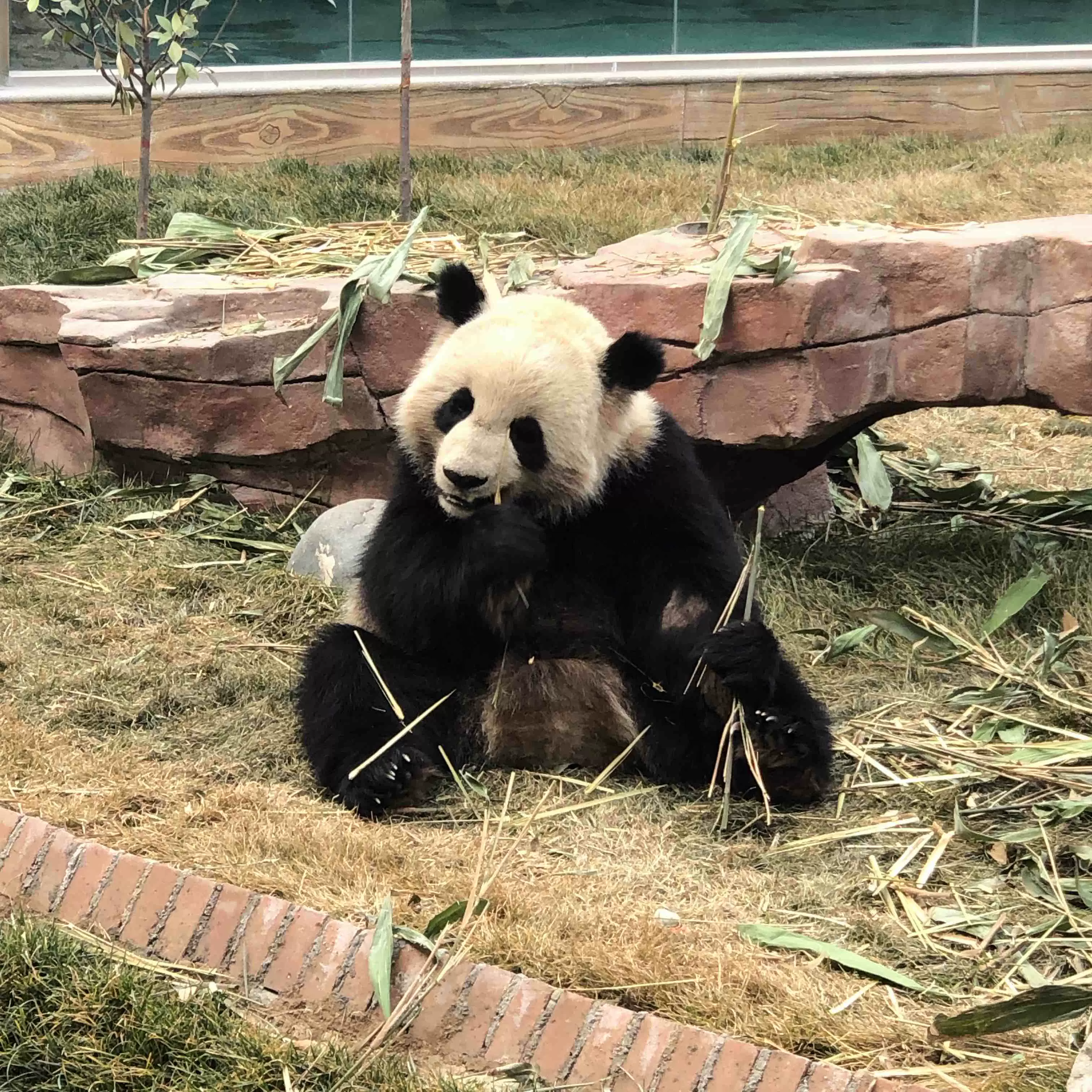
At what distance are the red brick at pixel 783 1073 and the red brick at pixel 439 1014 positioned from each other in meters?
0.60

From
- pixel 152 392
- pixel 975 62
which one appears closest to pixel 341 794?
pixel 152 392

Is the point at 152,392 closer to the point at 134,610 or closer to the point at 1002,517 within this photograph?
the point at 134,610

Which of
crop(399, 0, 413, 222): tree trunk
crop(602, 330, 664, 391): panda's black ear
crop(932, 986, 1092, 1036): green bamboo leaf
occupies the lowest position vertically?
crop(932, 986, 1092, 1036): green bamboo leaf

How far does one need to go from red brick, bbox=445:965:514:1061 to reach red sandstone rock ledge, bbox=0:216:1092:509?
2871 millimetres

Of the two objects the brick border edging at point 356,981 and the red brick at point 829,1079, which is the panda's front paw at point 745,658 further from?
the red brick at point 829,1079

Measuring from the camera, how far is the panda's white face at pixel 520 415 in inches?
145

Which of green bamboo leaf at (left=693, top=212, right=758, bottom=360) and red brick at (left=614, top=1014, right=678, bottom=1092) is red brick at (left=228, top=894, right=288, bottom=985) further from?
green bamboo leaf at (left=693, top=212, right=758, bottom=360)

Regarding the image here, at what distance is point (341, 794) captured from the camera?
368 cm

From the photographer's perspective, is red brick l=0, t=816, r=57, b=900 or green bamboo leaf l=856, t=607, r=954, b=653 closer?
red brick l=0, t=816, r=57, b=900

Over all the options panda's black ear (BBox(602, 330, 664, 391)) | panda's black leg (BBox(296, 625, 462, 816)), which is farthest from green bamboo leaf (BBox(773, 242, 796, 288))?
panda's black leg (BBox(296, 625, 462, 816))

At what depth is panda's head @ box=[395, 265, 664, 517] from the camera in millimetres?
3691

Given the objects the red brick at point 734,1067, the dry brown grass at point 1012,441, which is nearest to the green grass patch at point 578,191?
the dry brown grass at point 1012,441

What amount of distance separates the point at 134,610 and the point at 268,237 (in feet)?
8.61

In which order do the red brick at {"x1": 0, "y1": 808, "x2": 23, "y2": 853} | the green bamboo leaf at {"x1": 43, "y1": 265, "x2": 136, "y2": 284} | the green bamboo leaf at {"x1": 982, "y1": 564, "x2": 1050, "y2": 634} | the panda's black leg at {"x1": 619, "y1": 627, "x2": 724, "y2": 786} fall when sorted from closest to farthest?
1. the red brick at {"x1": 0, "y1": 808, "x2": 23, "y2": 853}
2. the panda's black leg at {"x1": 619, "y1": 627, "x2": 724, "y2": 786}
3. the green bamboo leaf at {"x1": 982, "y1": 564, "x2": 1050, "y2": 634}
4. the green bamboo leaf at {"x1": 43, "y1": 265, "x2": 136, "y2": 284}
